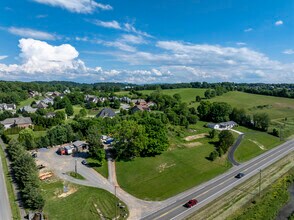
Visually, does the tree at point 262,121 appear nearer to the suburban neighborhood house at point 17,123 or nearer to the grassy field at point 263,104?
the grassy field at point 263,104

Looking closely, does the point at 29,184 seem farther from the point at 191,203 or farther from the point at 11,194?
the point at 191,203

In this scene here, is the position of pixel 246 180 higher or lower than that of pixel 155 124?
lower

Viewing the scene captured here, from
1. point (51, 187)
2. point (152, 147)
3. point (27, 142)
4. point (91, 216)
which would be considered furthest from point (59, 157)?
point (91, 216)

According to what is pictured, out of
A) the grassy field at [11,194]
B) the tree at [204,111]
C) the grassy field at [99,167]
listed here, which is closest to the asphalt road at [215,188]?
the grassy field at [99,167]

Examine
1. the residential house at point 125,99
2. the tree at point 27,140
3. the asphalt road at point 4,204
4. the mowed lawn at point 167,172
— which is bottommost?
the mowed lawn at point 167,172

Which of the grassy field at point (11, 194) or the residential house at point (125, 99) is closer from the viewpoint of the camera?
the grassy field at point (11, 194)

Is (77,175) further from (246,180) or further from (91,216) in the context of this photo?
(246,180)

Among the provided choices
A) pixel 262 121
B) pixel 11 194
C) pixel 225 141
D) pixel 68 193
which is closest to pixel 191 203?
pixel 68 193
